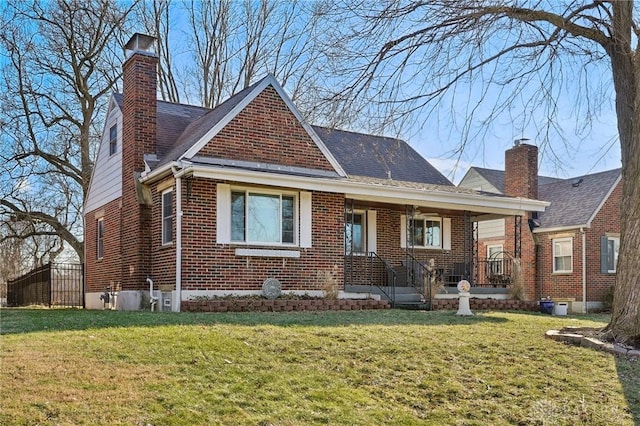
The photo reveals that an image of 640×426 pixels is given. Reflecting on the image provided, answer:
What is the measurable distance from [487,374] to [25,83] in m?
22.7

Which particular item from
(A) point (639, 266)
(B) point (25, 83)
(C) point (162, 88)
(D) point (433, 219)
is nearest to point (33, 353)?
(A) point (639, 266)

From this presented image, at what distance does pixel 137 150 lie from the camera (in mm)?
Answer: 15461

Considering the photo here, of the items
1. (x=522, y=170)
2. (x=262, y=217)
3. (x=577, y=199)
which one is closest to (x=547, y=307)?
(x=522, y=170)

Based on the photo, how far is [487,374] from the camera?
7.57 metres

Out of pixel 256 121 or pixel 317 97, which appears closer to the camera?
pixel 317 97

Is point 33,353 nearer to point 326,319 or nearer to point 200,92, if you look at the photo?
point 326,319

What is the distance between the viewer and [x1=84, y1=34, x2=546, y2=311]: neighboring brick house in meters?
13.5

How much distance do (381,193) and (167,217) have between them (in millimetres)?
5273

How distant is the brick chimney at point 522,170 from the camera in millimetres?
22812

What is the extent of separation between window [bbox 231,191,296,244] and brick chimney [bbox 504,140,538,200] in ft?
38.0

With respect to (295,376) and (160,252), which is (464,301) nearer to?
(295,376)

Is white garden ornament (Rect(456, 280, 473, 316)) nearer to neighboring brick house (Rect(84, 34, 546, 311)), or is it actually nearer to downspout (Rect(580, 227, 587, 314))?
neighboring brick house (Rect(84, 34, 546, 311))

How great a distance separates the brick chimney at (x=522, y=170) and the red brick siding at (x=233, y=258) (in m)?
10.6

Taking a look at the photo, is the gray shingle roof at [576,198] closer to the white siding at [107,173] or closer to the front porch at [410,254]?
the front porch at [410,254]
